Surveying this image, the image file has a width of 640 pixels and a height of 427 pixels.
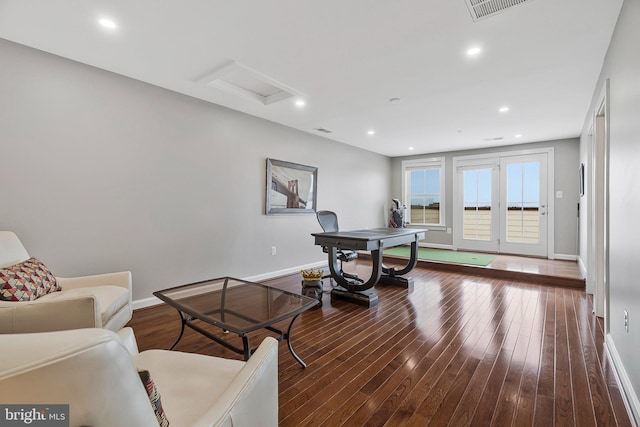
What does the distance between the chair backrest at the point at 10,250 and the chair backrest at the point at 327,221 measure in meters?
2.76

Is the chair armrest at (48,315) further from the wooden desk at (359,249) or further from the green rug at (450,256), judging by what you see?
the green rug at (450,256)

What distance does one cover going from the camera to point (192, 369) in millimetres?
1224

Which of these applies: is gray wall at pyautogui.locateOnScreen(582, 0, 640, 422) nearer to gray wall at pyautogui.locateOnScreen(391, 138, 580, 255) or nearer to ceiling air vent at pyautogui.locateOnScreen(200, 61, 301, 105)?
ceiling air vent at pyautogui.locateOnScreen(200, 61, 301, 105)

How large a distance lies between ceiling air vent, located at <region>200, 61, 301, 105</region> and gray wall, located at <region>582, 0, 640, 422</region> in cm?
264

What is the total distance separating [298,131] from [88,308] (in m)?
3.89

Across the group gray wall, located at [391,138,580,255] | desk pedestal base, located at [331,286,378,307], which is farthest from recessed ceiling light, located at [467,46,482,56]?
gray wall, located at [391,138,580,255]

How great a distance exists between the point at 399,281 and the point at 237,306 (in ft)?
8.44

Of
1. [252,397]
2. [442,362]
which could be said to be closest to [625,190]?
[442,362]

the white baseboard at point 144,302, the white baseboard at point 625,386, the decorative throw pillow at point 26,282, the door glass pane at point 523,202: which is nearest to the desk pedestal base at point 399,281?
the white baseboard at point 625,386

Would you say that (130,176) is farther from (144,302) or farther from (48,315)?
(48,315)

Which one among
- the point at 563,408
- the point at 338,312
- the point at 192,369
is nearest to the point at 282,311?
the point at 192,369

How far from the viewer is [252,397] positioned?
99cm

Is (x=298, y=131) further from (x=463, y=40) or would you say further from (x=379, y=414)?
(x=379, y=414)

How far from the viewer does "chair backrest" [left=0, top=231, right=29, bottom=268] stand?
81.3 inches
